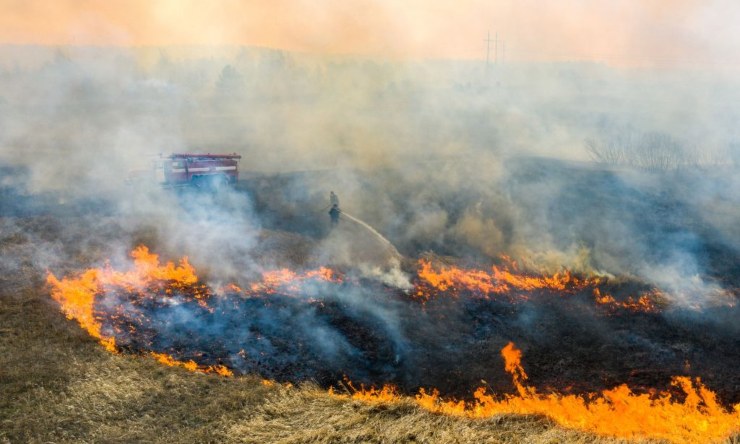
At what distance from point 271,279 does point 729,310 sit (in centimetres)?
1644

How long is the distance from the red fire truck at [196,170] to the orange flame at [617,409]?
16.5 m

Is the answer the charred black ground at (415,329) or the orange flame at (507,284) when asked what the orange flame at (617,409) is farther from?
the orange flame at (507,284)

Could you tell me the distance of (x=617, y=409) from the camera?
41.4 ft

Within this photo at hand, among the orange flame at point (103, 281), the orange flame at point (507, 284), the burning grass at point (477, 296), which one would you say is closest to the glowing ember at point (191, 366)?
the burning grass at point (477, 296)

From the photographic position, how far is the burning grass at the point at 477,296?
38.9ft

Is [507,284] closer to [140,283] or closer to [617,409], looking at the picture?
[617,409]

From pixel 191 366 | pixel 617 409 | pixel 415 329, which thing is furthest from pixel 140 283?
pixel 617 409

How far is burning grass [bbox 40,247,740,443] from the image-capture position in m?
11.9

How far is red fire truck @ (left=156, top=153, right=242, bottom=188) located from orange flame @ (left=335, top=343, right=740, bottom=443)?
54.3ft

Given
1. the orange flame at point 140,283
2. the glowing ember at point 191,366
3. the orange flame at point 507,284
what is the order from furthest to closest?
the orange flame at point 507,284
the orange flame at point 140,283
the glowing ember at point 191,366

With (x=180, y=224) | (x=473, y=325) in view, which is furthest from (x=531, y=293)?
(x=180, y=224)

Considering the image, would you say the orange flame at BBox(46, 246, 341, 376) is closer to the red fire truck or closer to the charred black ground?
the charred black ground

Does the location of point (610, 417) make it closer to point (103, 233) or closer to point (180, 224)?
point (180, 224)

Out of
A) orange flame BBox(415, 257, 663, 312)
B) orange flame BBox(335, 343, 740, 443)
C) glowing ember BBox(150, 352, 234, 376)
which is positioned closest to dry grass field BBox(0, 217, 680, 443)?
glowing ember BBox(150, 352, 234, 376)
